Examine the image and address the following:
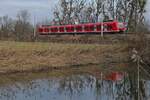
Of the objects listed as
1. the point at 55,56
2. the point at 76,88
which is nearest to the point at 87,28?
the point at 55,56

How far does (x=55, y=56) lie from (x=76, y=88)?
1904cm

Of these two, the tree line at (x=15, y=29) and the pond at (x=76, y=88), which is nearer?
the pond at (x=76, y=88)

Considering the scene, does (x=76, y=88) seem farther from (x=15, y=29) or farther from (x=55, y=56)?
(x=15, y=29)

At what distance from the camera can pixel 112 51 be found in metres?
53.3

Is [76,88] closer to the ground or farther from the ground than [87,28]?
closer to the ground

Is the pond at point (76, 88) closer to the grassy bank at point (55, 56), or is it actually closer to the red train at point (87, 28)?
the grassy bank at point (55, 56)

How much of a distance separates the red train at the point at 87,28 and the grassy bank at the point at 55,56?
740 centimetres

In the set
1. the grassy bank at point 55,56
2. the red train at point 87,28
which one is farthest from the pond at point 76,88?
the red train at point 87,28

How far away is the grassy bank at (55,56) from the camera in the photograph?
42.4 metres

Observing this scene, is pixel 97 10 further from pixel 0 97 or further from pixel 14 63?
pixel 0 97

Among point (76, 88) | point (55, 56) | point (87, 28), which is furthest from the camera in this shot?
point (87, 28)

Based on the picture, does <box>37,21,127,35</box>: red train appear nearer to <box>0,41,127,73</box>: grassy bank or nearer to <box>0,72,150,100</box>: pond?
<box>0,41,127,73</box>: grassy bank

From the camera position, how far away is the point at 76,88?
97.9 ft

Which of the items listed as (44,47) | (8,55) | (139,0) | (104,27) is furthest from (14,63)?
(139,0)
